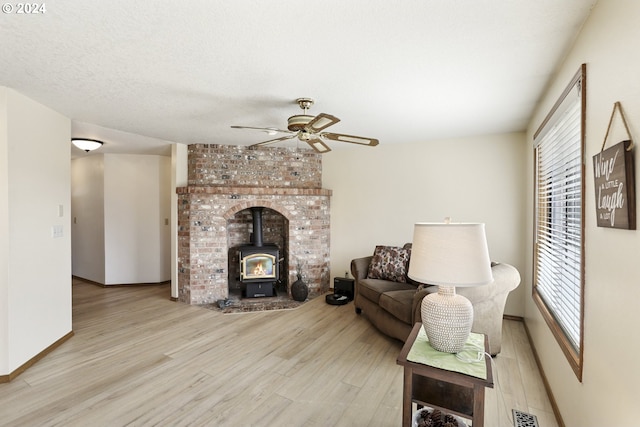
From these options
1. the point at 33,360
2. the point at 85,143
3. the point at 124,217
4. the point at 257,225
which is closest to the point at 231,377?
the point at 33,360

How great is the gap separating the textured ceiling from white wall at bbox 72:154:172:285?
2313 mm

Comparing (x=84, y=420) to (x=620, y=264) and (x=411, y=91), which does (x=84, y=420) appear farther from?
(x=411, y=91)

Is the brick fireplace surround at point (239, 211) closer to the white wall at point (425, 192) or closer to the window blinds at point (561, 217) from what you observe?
the white wall at point (425, 192)

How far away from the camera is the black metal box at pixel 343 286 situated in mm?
4531

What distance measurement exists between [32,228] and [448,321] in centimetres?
346

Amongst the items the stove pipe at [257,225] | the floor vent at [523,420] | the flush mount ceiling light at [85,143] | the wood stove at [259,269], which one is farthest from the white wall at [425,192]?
the flush mount ceiling light at [85,143]

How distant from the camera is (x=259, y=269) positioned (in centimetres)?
464

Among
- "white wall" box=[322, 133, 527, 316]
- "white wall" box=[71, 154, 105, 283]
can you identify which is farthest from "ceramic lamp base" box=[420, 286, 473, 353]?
"white wall" box=[71, 154, 105, 283]

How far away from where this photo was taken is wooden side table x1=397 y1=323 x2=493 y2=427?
4.64ft

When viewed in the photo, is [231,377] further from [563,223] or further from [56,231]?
[563,223]

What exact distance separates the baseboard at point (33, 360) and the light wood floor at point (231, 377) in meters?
0.05

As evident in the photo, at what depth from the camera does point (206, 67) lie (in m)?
2.09

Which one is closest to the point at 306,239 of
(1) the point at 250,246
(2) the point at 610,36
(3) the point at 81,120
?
(1) the point at 250,246

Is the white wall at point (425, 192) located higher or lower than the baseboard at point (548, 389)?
higher
